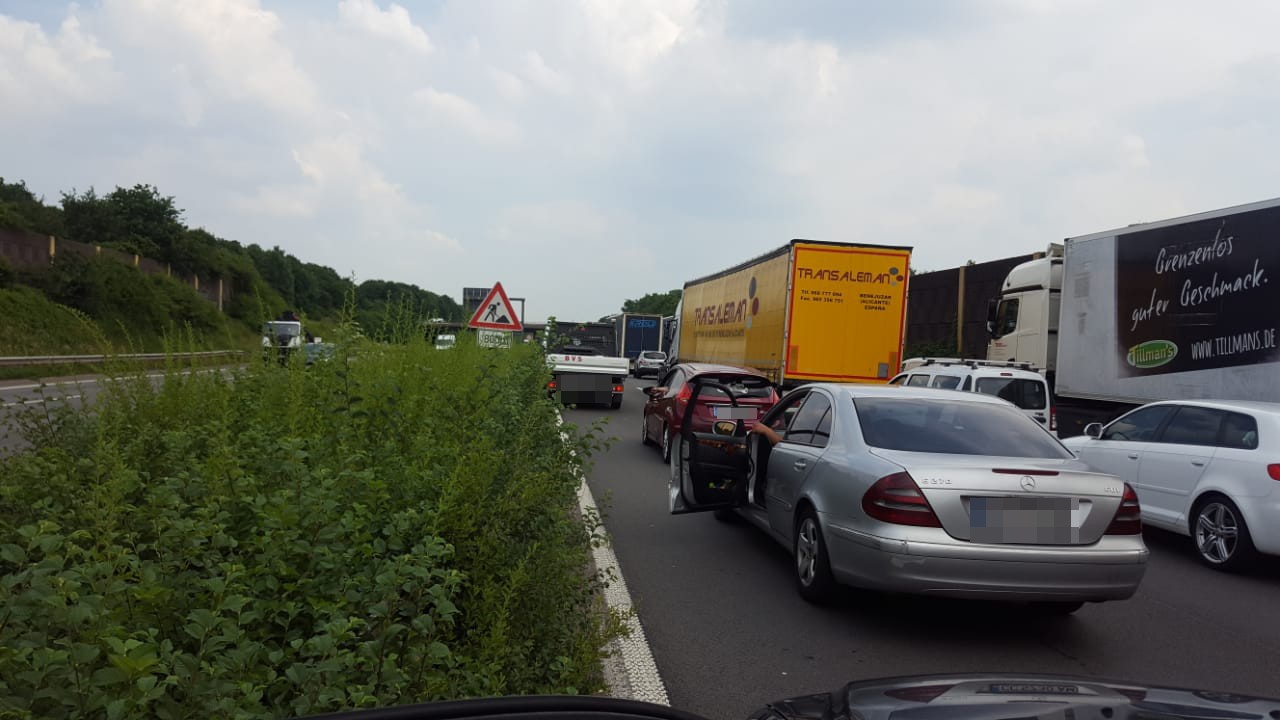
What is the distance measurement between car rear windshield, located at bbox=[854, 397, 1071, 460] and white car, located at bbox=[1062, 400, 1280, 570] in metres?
2.54

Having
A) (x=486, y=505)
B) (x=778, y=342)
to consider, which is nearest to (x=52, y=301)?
(x=778, y=342)

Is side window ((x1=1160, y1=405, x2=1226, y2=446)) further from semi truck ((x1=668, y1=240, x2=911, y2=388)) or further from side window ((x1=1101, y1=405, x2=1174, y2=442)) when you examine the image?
semi truck ((x1=668, y1=240, x2=911, y2=388))

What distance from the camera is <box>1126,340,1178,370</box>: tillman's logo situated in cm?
1152

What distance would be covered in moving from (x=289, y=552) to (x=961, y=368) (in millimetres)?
11479

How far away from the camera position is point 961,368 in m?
13.0

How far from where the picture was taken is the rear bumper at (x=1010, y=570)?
4996 millimetres

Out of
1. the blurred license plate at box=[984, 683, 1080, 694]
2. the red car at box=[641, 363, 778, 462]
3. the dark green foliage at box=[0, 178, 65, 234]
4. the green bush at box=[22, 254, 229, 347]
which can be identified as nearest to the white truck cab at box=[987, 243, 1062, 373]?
the red car at box=[641, 363, 778, 462]

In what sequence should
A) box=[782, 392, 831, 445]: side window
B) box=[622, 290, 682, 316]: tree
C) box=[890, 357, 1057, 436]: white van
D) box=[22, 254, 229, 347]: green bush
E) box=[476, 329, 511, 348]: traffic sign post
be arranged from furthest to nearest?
box=[622, 290, 682, 316]: tree < box=[22, 254, 229, 347]: green bush < box=[476, 329, 511, 348]: traffic sign post < box=[890, 357, 1057, 436]: white van < box=[782, 392, 831, 445]: side window

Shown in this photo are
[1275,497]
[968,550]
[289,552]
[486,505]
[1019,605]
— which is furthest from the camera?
[1275,497]

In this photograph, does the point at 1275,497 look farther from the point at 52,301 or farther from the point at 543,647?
the point at 52,301

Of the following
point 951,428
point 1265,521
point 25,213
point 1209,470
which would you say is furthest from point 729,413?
point 25,213

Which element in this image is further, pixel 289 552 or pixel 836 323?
pixel 836 323

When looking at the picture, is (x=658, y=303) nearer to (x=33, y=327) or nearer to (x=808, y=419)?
(x=33, y=327)

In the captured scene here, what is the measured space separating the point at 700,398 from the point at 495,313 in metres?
6.03
